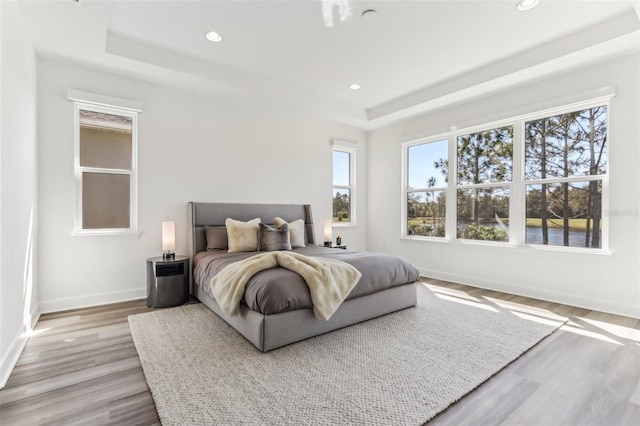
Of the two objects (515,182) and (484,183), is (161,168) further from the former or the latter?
(515,182)

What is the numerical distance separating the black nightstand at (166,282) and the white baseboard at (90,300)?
17.0 inches

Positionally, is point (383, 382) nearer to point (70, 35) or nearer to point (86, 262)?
point (86, 262)

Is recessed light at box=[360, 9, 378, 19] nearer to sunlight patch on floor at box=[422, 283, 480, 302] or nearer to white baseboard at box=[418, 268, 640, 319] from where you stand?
sunlight patch on floor at box=[422, 283, 480, 302]

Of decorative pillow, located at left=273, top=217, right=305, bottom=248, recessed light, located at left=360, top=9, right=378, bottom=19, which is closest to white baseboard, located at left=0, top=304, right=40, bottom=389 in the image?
decorative pillow, located at left=273, top=217, right=305, bottom=248

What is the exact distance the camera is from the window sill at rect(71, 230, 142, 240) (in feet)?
11.4

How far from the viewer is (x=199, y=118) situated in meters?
4.29

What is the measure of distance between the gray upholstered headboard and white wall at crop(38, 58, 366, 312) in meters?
0.17

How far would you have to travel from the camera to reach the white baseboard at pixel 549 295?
3315mm

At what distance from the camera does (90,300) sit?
354 cm

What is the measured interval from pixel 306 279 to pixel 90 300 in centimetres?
275

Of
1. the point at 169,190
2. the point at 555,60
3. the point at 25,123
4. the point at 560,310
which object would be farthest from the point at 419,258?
the point at 25,123

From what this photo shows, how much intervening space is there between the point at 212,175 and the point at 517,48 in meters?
4.10

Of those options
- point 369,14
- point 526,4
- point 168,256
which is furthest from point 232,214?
point 526,4

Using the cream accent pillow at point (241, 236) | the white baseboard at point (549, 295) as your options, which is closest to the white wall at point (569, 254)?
the white baseboard at point (549, 295)
